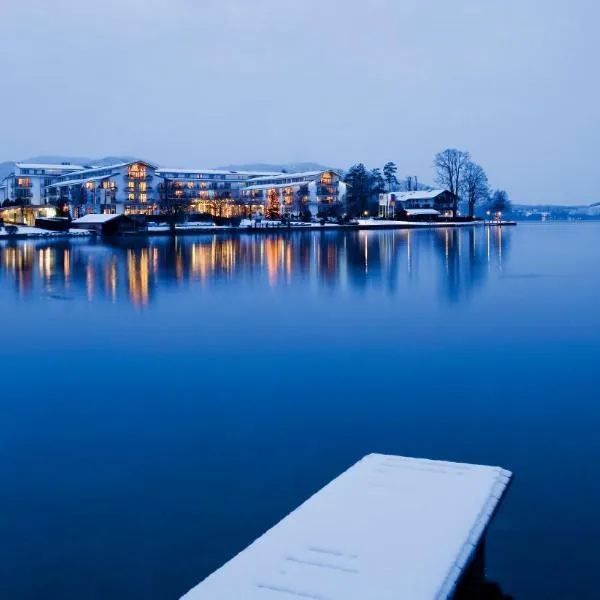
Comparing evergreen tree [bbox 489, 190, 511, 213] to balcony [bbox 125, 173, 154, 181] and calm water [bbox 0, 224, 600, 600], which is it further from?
calm water [bbox 0, 224, 600, 600]

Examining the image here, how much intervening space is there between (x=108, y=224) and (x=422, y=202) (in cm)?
3715

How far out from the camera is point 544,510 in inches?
167

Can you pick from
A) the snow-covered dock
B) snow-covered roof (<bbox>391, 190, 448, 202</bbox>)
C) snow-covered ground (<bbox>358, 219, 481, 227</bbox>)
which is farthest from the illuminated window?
the snow-covered dock

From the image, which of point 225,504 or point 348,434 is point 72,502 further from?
point 348,434

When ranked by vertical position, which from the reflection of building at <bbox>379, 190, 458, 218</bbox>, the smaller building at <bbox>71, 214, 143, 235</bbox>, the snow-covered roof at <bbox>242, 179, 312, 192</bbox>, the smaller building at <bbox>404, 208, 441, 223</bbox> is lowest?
the smaller building at <bbox>71, 214, 143, 235</bbox>

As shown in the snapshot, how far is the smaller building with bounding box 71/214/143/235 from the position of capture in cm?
5056

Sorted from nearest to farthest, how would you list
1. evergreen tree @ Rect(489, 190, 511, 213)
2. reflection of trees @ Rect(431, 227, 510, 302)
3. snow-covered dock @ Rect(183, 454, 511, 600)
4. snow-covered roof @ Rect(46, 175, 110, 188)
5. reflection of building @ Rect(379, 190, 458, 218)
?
snow-covered dock @ Rect(183, 454, 511, 600), reflection of trees @ Rect(431, 227, 510, 302), snow-covered roof @ Rect(46, 175, 110, 188), reflection of building @ Rect(379, 190, 458, 218), evergreen tree @ Rect(489, 190, 511, 213)

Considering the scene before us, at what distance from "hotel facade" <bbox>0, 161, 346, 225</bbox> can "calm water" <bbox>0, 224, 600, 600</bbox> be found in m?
52.6

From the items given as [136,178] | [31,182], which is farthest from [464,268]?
[31,182]

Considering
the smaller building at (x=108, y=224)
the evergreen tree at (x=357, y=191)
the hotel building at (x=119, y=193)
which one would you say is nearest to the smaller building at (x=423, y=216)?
the evergreen tree at (x=357, y=191)

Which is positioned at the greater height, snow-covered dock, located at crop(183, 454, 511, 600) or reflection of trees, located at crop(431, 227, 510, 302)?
reflection of trees, located at crop(431, 227, 510, 302)

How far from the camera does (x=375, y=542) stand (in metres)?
3.11

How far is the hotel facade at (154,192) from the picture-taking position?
2601 inches

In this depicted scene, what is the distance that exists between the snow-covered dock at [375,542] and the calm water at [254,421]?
1.43 ft
